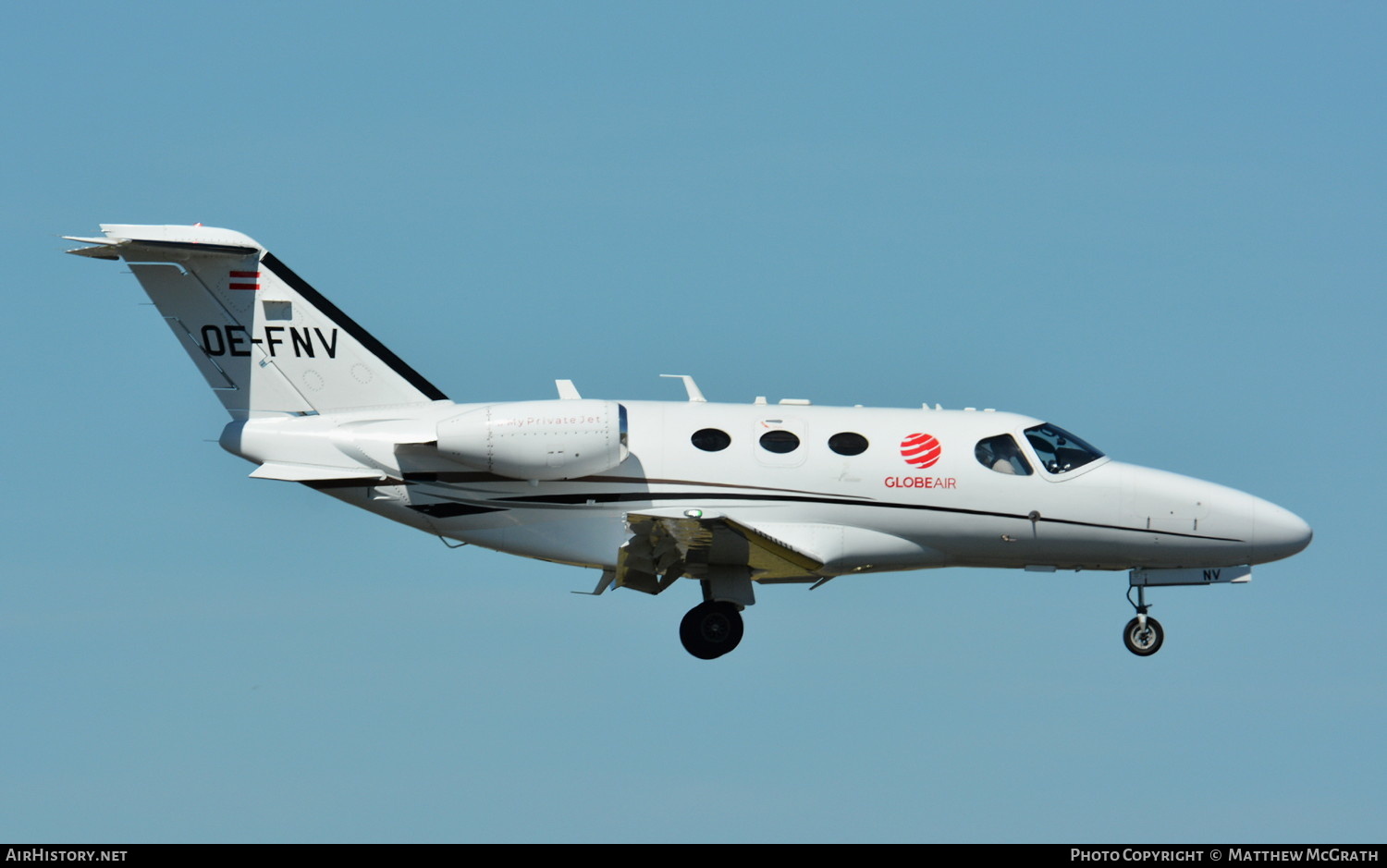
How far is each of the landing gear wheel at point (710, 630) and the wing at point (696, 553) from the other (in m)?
0.63

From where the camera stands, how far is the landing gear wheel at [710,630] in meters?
25.0

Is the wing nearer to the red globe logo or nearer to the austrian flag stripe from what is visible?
the red globe logo

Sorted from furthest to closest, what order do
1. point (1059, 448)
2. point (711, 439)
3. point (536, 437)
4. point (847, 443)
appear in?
1. point (1059, 448)
2. point (847, 443)
3. point (711, 439)
4. point (536, 437)

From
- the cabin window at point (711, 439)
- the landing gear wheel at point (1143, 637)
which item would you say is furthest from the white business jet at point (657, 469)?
the landing gear wheel at point (1143, 637)

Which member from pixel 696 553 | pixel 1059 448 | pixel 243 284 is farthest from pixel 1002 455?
pixel 243 284

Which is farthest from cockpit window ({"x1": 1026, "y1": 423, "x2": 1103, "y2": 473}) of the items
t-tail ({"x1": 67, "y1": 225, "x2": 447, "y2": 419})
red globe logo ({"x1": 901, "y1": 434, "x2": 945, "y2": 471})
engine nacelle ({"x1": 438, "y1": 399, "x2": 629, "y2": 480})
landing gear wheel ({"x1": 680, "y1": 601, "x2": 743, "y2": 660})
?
t-tail ({"x1": 67, "y1": 225, "x2": 447, "y2": 419})

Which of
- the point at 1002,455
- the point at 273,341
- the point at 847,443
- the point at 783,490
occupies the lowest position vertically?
the point at 783,490

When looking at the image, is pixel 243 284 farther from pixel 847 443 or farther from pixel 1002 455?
pixel 1002 455

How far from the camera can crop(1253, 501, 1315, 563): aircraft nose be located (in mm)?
25938

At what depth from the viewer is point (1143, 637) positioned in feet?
85.9

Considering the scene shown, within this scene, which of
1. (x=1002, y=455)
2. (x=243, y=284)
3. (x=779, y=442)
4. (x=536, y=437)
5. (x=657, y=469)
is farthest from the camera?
(x=1002, y=455)

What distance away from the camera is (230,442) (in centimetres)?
2492

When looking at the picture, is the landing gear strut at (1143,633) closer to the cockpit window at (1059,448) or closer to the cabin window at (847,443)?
the cockpit window at (1059,448)

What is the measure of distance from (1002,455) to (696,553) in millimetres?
4344
